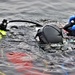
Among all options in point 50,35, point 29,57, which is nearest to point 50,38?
point 50,35

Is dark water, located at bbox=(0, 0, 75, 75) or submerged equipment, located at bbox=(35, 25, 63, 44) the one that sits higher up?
submerged equipment, located at bbox=(35, 25, 63, 44)

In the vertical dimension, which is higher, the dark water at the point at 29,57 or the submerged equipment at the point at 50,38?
the submerged equipment at the point at 50,38

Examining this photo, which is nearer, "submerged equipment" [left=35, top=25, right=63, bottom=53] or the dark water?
the dark water

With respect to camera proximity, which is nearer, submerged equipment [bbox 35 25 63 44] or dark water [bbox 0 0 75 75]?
dark water [bbox 0 0 75 75]

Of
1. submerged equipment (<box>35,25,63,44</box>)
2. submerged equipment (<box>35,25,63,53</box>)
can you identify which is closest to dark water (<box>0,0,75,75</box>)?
submerged equipment (<box>35,25,63,53</box>)

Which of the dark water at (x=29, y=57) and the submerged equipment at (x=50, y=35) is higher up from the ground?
the submerged equipment at (x=50, y=35)

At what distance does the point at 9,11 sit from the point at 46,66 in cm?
457

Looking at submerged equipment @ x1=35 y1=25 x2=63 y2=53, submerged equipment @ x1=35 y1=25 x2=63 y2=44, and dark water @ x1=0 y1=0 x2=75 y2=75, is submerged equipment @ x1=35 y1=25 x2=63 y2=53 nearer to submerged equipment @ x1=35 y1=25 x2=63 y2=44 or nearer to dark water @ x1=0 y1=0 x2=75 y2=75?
submerged equipment @ x1=35 y1=25 x2=63 y2=44

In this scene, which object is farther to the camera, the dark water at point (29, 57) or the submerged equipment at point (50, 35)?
the submerged equipment at point (50, 35)

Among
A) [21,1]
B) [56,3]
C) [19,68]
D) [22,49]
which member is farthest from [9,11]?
[19,68]

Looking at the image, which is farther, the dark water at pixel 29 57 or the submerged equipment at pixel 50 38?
the submerged equipment at pixel 50 38

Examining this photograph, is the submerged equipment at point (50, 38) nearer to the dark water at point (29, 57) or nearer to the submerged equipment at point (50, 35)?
the submerged equipment at point (50, 35)

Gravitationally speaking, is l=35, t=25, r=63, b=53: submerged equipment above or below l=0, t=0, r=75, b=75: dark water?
Result: above

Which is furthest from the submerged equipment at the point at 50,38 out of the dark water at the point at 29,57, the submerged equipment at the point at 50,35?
the dark water at the point at 29,57
